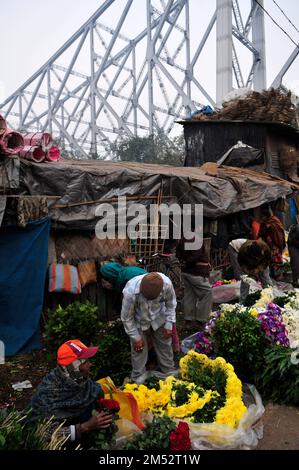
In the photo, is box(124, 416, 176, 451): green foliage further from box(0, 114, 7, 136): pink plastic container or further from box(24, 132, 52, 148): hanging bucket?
box(24, 132, 52, 148): hanging bucket

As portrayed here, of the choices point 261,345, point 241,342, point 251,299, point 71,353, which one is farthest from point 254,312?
point 71,353

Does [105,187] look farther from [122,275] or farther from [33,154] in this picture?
[122,275]

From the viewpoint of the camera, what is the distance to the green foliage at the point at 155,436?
310cm

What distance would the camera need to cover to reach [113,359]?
15.5ft

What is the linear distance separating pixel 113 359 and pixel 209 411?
144 cm

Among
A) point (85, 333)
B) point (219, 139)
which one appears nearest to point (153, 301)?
point (85, 333)

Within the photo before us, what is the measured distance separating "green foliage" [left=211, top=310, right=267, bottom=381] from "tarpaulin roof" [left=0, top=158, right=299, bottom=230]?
303 cm

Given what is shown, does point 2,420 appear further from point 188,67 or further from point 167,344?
point 188,67

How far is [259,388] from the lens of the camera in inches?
171

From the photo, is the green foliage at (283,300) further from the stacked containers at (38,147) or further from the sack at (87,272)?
the stacked containers at (38,147)

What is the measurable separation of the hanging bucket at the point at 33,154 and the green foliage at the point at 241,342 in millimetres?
3742

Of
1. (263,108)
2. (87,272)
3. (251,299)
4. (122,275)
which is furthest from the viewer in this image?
(263,108)

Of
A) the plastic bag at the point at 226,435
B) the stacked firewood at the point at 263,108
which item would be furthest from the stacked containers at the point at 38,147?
the stacked firewood at the point at 263,108
